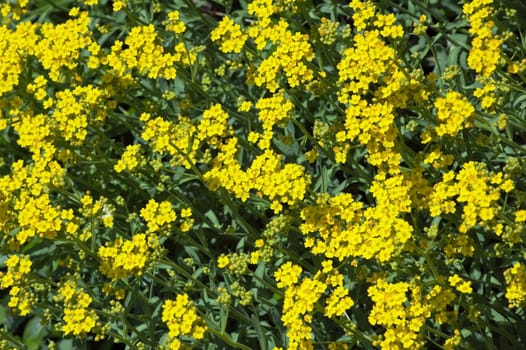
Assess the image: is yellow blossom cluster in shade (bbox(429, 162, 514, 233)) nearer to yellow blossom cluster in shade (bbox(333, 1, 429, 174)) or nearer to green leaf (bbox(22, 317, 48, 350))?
yellow blossom cluster in shade (bbox(333, 1, 429, 174))

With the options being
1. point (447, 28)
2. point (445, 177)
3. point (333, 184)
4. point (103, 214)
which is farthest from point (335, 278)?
point (447, 28)

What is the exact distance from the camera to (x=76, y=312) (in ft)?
17.7

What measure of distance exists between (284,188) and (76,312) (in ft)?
5.24

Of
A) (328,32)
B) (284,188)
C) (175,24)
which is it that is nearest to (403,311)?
(284,188)

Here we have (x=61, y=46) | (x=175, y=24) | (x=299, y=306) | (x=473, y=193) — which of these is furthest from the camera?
(x=61, y=46)

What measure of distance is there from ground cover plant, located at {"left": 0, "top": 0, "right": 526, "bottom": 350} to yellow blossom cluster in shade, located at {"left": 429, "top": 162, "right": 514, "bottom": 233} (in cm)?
1

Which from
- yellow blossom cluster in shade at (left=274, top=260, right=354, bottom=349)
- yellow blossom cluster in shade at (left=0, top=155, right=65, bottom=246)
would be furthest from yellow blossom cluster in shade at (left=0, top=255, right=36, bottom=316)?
yellow blossom cluster in shade at (left=274, top=260, right=354, bottom=349)

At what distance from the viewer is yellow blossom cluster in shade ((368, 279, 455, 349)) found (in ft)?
16.0

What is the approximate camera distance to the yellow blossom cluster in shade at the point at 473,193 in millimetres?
4660

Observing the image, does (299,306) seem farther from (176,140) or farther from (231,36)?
(231,36)

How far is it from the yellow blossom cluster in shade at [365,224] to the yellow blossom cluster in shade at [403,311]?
0.22m

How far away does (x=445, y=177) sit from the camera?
4938mm

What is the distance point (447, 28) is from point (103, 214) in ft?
10.0

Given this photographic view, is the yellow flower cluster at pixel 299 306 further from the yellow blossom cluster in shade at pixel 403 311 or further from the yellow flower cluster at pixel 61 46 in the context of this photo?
the yellow flower cluster at pixel 61 46
